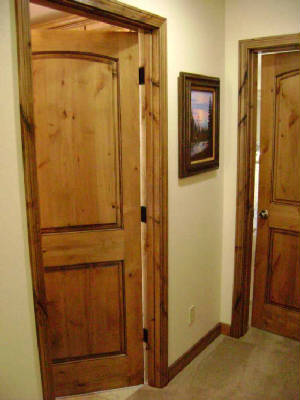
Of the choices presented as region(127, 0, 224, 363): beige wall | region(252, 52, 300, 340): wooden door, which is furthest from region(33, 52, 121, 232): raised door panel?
region(252, 52, 300, 340): wooden door

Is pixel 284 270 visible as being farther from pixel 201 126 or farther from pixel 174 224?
pixel 201 126

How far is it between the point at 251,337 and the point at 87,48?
2334 millimetres

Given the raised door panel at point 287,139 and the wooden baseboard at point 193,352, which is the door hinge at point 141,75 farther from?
the wooden baseboard at point 193,352

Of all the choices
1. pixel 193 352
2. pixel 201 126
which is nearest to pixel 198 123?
pixel 201 126

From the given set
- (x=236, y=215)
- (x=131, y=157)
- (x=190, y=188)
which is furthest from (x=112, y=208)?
(x=236, y=215)

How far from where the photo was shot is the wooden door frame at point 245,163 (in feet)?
8.98

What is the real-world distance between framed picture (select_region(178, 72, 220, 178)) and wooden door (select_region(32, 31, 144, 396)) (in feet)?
0.96

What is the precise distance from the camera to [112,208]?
2.42m

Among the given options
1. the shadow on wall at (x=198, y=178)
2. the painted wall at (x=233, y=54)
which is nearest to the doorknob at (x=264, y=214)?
the painted wall at (x=233, y=54)

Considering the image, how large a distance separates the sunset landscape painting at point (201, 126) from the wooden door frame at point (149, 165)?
0.30 metres

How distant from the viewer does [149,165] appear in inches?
94.5

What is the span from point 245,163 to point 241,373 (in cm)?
140

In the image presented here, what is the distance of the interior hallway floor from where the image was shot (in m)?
2.52

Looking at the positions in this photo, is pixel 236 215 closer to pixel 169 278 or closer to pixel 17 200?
pixel 169 278
